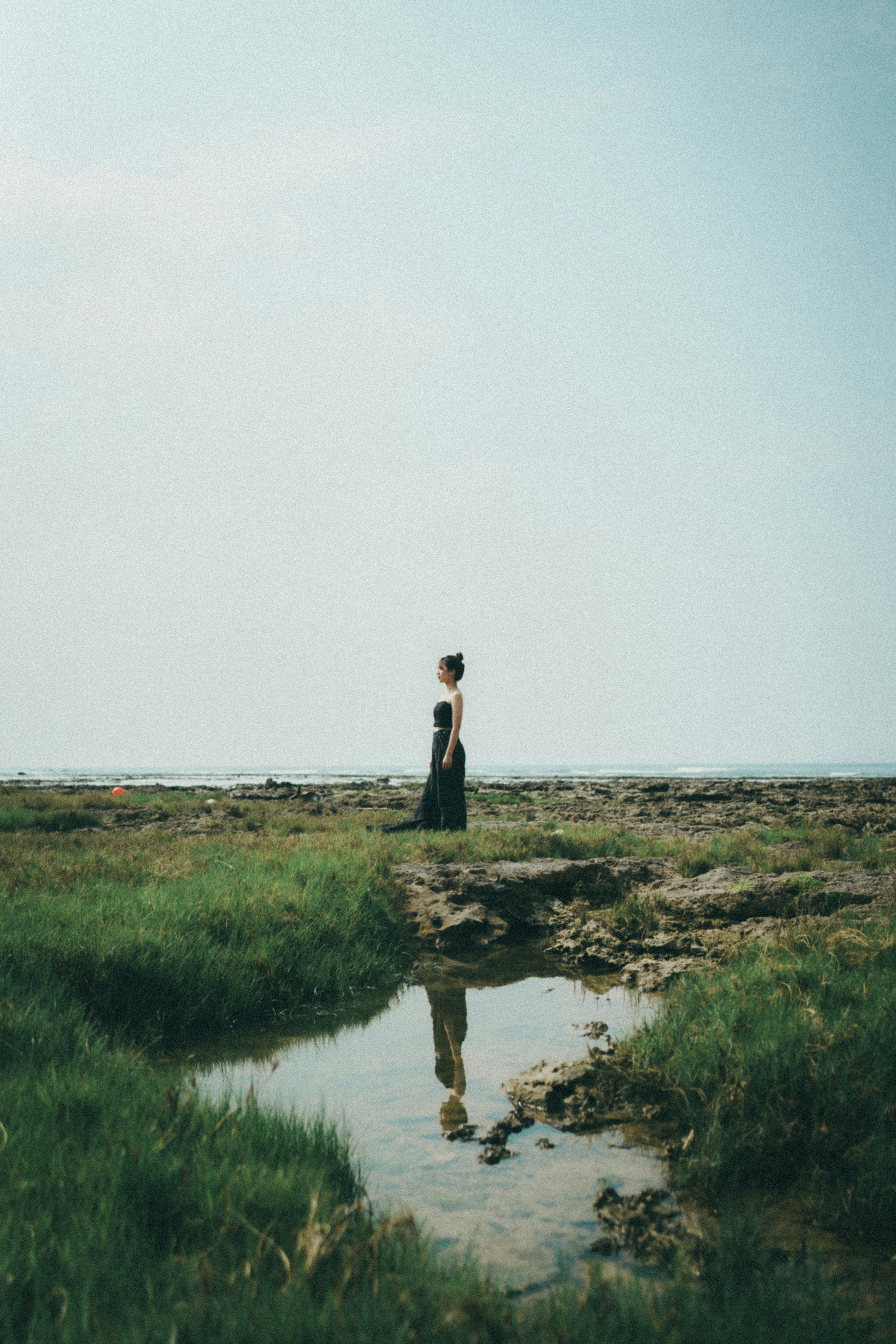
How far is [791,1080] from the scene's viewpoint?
3.60 m

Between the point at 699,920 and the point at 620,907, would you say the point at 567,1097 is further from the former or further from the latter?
the point at 620,907

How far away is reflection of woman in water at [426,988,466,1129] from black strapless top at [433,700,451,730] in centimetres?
639

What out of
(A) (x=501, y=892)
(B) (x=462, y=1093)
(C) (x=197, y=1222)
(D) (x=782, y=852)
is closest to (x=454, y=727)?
(A) (x=501, y=892)

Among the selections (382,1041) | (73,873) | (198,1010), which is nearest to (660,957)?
(382,1041)

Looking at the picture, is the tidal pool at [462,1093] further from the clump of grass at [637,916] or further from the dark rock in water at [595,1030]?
the clump of grass at [637,916]

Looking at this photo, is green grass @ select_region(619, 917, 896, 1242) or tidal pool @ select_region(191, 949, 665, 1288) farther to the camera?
green grass @ select_region(619, 917, 896, 1242)

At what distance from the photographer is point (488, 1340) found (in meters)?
2.06

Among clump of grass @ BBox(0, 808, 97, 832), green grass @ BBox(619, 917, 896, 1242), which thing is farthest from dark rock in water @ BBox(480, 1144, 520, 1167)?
clump of grass @ BBox(0, 808, 97, 832)

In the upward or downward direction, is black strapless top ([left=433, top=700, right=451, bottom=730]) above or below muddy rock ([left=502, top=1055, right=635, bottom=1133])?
above

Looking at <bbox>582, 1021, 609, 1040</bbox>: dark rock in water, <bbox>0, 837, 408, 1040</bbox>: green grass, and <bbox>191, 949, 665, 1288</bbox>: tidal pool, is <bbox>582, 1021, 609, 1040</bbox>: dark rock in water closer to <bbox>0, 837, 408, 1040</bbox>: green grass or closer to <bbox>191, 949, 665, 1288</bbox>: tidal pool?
<bbox>191, 949, 665, 1288</bbox>: tidal pool

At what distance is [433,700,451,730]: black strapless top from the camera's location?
12.4 meters

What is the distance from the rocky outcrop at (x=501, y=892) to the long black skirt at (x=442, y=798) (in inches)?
109

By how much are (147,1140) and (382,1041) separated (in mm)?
2305

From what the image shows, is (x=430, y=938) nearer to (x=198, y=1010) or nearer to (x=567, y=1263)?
(x=198, y=1010)
